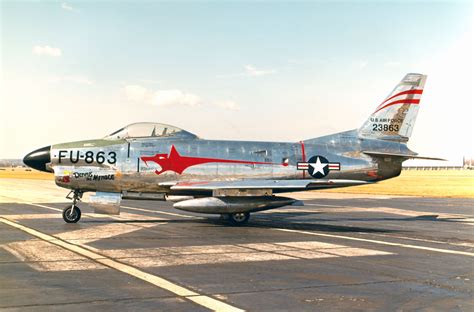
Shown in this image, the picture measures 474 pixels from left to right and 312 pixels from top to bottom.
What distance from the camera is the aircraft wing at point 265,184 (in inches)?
655

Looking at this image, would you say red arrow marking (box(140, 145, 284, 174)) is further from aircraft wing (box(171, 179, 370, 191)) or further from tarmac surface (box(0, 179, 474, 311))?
tarmac surface (box(0, 179, 474, 311))

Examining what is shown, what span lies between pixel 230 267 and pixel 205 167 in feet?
28.4

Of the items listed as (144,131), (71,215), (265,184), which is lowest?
(71,215)

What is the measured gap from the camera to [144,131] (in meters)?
18.1

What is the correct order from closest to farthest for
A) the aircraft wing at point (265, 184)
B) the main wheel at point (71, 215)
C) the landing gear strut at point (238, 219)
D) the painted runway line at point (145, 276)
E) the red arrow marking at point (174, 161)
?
1. the painted runway line at point (145, 276)
2. the aircraft wing at point (265, 184)
3. the main wheel at point (71, 215)
4. the red arrow marking at point (174, 161)
5. the landing gear strut at point (238, 219)

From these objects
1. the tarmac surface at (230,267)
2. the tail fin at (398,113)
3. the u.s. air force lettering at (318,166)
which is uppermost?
the tail fin at (398,113)

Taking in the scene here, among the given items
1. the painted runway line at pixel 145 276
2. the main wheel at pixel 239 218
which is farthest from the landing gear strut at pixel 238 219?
the painted runway line at pixel 145 276

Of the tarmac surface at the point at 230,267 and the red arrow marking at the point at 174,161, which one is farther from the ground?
the red arrow marking at the point at 174,161

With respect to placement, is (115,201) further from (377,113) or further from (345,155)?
(377,113)

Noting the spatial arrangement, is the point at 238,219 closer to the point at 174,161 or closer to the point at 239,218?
the point at 239,218

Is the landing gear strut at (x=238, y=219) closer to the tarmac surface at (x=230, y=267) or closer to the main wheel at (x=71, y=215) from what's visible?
the tarmac surface at (x=230, y=267)

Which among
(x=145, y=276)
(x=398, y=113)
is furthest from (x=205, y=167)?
(x=145, y=276)

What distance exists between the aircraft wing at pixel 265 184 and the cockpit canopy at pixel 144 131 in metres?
2.10

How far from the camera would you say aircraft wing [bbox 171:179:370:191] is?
1664 cm
